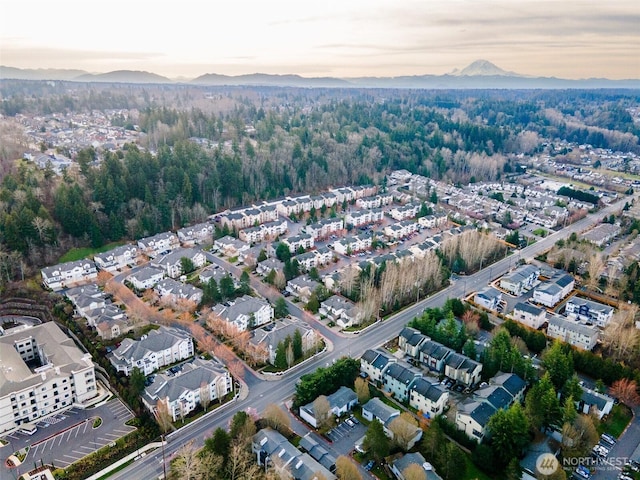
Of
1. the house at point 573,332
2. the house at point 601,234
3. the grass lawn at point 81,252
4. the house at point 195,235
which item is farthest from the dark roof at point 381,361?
the house at point 601,234

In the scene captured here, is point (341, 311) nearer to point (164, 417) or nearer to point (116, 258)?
point (164, 417)

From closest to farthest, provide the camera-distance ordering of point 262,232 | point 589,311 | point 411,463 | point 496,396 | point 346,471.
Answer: point 346,471 < point 411,463 < point 496,396 < point 589,311 < point 262,232

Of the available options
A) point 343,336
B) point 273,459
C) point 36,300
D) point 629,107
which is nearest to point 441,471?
point 273,459

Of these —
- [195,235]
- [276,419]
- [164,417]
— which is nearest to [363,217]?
[195,235]

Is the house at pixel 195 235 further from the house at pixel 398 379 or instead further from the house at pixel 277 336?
the house at pixel 398 379

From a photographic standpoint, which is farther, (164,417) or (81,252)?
(81,252)

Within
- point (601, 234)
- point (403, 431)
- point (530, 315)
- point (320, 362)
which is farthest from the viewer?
point (601, 234)
